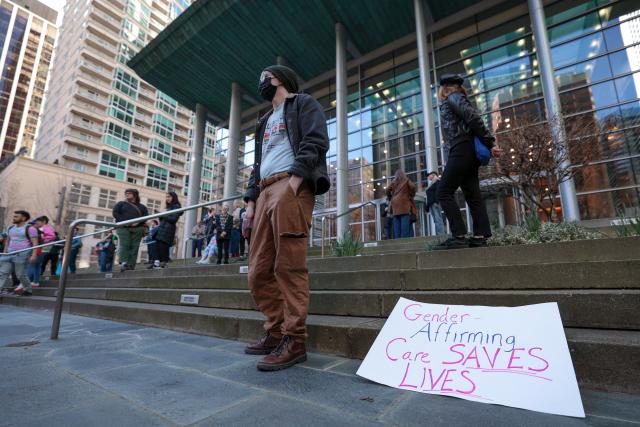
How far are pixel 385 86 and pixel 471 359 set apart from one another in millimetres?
16275

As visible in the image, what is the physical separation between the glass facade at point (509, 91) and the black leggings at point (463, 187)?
5.76 metres

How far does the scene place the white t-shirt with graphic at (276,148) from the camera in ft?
7.48

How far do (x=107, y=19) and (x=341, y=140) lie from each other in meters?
45.1

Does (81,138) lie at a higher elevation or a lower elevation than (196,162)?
higher

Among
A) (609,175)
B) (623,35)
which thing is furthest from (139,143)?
(609,175)

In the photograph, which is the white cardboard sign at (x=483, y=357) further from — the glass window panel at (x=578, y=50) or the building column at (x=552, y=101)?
the glass window panel at (x=578, y=50)

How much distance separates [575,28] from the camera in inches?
486

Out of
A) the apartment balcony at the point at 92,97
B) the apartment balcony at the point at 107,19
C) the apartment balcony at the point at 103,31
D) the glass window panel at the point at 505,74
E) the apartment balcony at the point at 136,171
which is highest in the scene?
the apartment balcony at the point at 107,19

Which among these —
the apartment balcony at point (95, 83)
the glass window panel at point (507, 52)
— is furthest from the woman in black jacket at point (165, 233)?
the apartment balcony at point (95, 83)

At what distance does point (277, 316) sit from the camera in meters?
2.24

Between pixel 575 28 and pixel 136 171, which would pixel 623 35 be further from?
pixel 136 171

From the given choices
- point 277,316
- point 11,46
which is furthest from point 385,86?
point 11,46

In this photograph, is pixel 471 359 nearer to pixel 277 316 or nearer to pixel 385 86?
pixel 277 316

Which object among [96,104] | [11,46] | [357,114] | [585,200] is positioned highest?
[11,46]
